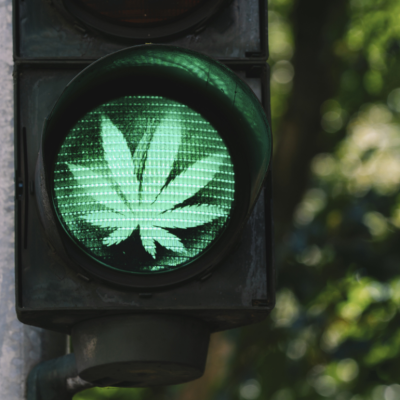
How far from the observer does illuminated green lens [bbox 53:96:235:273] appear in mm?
1353

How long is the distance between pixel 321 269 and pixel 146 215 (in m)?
3.33

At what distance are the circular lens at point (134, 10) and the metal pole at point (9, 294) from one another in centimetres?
28

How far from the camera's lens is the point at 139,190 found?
135 cm

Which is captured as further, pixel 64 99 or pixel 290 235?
pixel 290 235

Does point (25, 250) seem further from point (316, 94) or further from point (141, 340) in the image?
point (316, 94)

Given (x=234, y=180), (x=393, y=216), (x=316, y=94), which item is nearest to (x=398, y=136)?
(x=316, y=94)

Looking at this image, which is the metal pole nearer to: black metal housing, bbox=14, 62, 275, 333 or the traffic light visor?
black metal housing, bbox=14, 62, 275, 333

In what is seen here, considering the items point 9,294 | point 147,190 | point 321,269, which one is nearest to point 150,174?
point 147,190

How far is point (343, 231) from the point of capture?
4.55 meters

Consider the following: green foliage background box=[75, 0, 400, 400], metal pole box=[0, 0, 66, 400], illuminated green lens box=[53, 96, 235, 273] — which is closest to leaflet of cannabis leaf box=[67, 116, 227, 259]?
illuminated green lens box=[53, 96, 235, 273]

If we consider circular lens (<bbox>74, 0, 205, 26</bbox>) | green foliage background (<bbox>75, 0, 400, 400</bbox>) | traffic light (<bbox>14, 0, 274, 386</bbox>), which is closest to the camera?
traffic light (<bbox>14, 0, 274, 386</bbox>)

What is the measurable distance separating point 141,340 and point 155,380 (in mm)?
149

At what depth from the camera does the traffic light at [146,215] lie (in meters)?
1.34

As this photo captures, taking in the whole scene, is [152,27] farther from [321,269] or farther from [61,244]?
[321,269]
